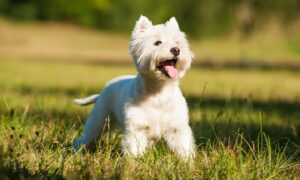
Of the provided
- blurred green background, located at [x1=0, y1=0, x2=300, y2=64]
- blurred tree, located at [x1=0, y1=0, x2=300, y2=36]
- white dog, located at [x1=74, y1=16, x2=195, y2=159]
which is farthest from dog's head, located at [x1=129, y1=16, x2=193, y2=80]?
blurred tree, located at [x1=0, y1=0, x2=300, y2=36]

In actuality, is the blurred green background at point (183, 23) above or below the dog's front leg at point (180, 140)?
below

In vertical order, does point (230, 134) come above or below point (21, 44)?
above

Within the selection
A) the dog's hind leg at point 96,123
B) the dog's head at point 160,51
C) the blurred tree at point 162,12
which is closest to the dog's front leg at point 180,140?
the dog's head at point 160,51

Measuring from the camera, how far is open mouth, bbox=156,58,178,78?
5777 millimetres

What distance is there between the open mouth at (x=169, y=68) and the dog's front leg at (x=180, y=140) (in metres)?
0.44

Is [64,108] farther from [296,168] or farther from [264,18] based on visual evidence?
[264,18]

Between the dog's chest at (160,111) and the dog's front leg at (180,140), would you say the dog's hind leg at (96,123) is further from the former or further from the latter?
the dog's front leg at (180,140)

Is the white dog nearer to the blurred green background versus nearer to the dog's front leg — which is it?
the dog's front leg

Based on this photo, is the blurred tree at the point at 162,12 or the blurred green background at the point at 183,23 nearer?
the blurred green background at the point at 183,23

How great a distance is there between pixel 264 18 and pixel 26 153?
34.9 meters

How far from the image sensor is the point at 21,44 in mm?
38500

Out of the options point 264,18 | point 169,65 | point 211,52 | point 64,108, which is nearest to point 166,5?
point 264,18

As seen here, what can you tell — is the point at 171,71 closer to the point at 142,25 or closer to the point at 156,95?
the point at 156,95

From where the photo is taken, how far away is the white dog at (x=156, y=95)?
18.6ft
